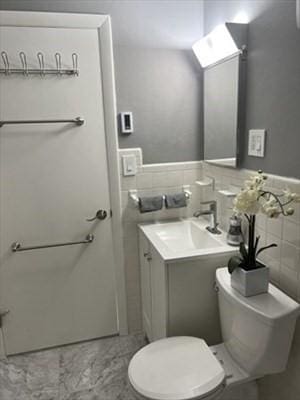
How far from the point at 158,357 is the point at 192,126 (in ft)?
4.60

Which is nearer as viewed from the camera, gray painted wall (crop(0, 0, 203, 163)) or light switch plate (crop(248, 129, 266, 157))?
light switch plate (crop(248, 129, 266, 157))

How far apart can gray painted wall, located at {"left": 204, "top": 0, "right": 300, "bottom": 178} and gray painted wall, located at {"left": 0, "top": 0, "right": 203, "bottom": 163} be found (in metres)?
0.41

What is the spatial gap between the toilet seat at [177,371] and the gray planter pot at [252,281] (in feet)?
1.15

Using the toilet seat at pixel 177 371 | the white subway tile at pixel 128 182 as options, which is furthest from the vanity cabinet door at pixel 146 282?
the toilet seat at pixel 177 371

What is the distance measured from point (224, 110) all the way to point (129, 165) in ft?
2.18

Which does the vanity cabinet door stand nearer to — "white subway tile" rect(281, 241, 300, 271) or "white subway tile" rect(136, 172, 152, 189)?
"white subway tile" rect(136, 172, 152, 189)

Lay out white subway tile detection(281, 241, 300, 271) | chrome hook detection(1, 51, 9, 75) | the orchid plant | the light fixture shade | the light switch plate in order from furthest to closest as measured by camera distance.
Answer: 1. chrome hook detection(1, 51, 9, 75)
2. the light fixture shade
3. the light switch plate
4. white subway tile detection(281, 241, 300, 271)
5. the orchid plant

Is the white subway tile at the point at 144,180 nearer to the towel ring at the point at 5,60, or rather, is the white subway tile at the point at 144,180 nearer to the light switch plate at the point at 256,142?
the light switch plate at the point at 256,142

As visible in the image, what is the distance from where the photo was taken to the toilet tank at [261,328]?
1.17 m

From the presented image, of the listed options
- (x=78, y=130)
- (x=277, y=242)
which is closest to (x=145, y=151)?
(x=78, y=130)

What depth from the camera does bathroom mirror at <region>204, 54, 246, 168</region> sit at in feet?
5.19

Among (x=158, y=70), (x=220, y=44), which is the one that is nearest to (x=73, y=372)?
(x=158, y=70)

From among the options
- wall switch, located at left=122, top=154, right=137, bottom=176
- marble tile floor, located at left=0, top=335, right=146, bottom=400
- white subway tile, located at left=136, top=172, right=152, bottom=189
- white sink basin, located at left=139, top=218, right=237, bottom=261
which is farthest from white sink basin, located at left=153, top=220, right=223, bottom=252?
marble tile floor, located at left=0, top=335, right=146, bottom=400

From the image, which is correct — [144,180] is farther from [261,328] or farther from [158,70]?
[261,328]
